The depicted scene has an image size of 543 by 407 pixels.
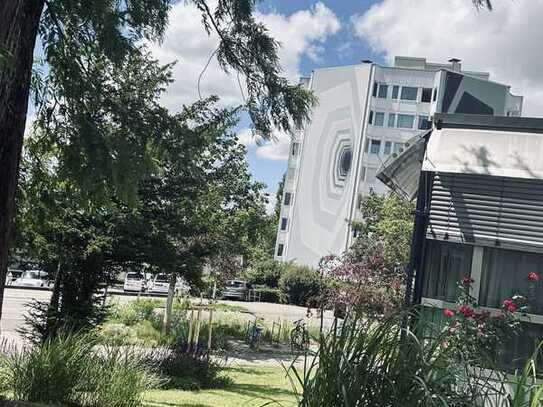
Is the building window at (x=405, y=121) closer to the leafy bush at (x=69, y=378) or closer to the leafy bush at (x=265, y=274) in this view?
the leafy bush at (x=265, y=274)

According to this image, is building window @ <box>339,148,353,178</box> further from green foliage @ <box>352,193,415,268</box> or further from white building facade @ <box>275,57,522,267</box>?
green foliage @ <box>352,193,415,268</box>

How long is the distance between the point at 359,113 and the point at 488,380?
5911cm

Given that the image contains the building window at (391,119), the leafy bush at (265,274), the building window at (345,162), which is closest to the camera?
the leafy bush at (265,274)

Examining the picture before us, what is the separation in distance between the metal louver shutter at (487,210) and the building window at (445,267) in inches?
6.7

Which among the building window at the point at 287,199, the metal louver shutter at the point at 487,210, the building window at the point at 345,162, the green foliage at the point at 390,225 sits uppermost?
the building window at the point at 345,162

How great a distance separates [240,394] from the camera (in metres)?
11.0

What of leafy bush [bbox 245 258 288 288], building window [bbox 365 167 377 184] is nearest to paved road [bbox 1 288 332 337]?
leafy bush [bbox 245 258 288 288]

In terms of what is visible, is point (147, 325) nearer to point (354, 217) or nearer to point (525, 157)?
point (525, 157)

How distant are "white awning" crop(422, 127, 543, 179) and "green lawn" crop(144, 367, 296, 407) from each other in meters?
3.09

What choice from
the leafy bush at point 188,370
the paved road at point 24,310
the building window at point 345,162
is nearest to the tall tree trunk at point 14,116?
the leafy bush at point 188,370

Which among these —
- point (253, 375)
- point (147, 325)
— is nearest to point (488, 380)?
point (253, 375)

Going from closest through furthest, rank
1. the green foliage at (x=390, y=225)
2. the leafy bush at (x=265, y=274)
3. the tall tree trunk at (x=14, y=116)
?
the tall tree trunk at (x=14, y=116), the green foliage at (x=390, y=225), the leafy bush at (x=265, y=274)

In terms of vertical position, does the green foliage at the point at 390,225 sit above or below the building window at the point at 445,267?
above

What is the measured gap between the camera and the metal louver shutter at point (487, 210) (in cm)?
644
